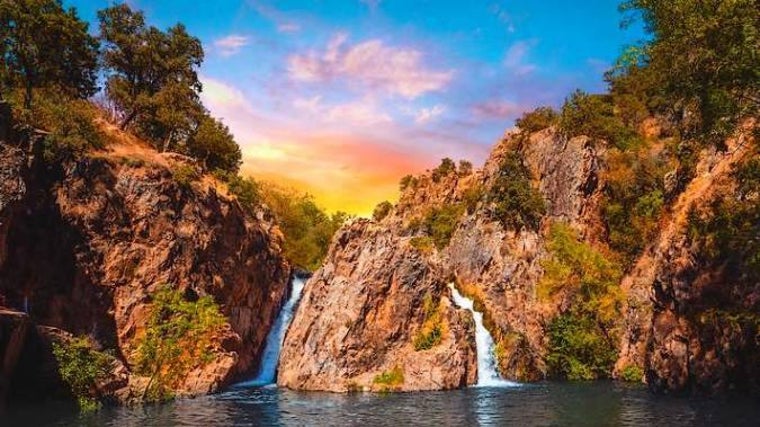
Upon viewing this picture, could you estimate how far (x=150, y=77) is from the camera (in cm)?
7169

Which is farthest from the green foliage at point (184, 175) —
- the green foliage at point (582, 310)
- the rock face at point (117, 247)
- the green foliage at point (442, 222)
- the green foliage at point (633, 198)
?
the green foliage at point (633, 198)

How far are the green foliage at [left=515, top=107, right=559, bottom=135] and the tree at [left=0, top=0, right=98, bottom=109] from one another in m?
63.8

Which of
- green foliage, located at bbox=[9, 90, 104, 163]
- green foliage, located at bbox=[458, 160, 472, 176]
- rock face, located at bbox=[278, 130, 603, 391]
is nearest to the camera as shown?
green foliage, located at bbox=[9, 90, 104, 163]

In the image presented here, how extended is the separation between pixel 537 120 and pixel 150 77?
58293 millimetres

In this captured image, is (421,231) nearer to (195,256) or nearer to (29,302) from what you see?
(195,256)

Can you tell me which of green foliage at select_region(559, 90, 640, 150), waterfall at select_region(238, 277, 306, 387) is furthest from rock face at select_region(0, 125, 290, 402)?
green foliage at select_region(559, 90, 640, 150)

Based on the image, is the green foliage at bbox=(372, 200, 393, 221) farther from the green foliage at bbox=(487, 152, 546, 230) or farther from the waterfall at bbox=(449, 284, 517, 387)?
the waterfall at bbox=(449, 284, 517, 387)

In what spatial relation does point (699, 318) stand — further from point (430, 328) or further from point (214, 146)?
point (214, 146)

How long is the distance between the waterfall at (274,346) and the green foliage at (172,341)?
12.3 m

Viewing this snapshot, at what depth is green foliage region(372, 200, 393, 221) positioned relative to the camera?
124 meters

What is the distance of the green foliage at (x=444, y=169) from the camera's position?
115 metres

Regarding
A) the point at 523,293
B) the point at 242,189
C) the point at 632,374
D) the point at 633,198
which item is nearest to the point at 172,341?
the point at 242,189

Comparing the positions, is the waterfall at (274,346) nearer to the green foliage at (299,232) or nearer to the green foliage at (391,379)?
the green foliage at (391,379)

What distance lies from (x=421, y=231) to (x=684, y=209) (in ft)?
172
